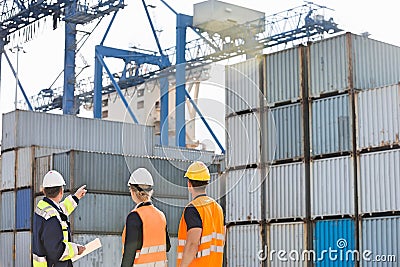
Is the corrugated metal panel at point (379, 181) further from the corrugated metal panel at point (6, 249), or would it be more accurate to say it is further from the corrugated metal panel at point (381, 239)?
the corrugated metal panel at point (6, 249)

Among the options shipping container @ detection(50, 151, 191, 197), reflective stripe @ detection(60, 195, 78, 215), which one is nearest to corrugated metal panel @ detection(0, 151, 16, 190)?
shipping container @ detection(50, 151, 191, 197)

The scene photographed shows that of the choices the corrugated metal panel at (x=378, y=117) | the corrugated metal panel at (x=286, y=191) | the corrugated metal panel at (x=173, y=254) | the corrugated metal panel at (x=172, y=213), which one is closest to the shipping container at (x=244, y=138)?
the corrugated metal panel at (x=286, y=191)

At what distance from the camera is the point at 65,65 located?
43.8 meters

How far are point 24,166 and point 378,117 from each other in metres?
17.9

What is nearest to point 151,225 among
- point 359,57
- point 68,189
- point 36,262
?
point 36,262

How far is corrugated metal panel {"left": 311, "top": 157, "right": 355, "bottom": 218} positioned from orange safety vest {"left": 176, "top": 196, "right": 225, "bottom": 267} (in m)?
12.3

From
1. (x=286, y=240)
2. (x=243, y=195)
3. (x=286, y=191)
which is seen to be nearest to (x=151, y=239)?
(x=286, y=240)

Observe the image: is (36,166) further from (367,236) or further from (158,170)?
(367,236)

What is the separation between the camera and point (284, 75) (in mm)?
22266

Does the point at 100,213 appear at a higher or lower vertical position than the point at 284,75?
lower

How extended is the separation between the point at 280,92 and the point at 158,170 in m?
10.3

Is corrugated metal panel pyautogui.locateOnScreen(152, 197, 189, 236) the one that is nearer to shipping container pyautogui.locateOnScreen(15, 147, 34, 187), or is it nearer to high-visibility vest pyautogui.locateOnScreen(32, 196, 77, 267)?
shipping container pyautogui.locateOnScreen(15, 147, 34, 187)

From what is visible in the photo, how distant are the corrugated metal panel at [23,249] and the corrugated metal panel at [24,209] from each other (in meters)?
0.38

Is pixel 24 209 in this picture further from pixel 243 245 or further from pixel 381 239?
pixel 381 239
